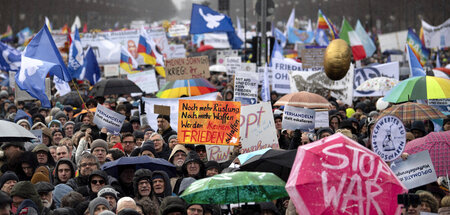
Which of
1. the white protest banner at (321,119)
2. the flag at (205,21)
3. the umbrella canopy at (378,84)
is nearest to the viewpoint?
the white protest banner at (321,119)

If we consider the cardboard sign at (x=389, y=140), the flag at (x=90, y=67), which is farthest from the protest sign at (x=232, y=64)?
the cardboard sign at (x=389, y=140)

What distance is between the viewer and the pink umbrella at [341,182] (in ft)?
17.1

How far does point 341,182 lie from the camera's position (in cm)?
524

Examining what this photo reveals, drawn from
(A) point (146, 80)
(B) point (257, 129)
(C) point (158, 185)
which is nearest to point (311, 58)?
(A) point (146, 80)

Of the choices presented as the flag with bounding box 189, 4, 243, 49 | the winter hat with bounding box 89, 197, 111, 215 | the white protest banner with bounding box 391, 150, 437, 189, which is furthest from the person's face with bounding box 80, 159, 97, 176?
the flag with bounding box 189, 4, 243, 49

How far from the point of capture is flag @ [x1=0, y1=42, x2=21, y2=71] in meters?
17.5

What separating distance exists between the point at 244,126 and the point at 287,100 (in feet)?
7.48

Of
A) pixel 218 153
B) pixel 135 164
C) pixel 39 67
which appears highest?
pixel 39 67

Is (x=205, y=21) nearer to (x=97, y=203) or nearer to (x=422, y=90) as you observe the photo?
(x=422, y=90)

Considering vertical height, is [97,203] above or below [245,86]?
below

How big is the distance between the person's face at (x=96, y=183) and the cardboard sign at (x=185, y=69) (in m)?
6.89

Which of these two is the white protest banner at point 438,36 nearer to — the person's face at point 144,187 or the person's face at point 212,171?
the person's face at point 212,171

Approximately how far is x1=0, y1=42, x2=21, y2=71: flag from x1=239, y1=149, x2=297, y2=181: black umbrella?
1126 centimetres

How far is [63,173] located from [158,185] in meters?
1.11
